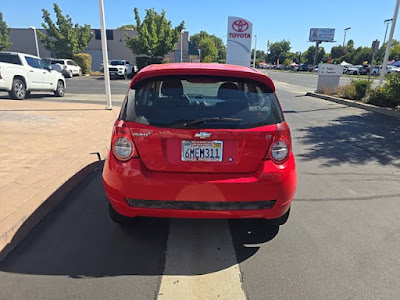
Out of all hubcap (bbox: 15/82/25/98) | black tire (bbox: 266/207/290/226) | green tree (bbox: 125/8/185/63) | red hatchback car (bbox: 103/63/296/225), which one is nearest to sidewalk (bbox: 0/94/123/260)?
red hatchback car (bbox: 103/63/296/225)

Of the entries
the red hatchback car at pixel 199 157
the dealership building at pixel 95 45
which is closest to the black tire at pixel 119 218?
the red hatchback car at pixel 199 157

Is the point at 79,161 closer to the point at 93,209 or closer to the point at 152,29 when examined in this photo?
the point at 93,209

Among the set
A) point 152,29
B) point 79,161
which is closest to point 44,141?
point 79,161

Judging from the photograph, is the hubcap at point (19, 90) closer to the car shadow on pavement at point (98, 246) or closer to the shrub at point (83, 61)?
the car shadow on pavement at point (98, 246)

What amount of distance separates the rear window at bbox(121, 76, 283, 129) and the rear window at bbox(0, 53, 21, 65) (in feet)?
38.8

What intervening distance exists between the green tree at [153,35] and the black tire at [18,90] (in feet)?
67.2

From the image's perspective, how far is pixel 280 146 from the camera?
2.71m

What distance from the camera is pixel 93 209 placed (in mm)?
3582

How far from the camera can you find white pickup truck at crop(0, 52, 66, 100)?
11609 millimetres

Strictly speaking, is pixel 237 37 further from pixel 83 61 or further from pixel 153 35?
pixel 83 61

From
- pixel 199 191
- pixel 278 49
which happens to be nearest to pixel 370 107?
pixel 199 191

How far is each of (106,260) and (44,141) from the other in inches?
163

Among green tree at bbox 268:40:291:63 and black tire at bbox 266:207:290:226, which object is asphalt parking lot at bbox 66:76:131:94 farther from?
green tree at bbox 268:40:291:63

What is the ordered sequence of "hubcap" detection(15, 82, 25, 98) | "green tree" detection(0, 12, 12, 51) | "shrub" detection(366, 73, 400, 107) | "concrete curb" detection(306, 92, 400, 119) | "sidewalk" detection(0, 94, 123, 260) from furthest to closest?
"green tree" detection(0, 12, 12, 51), "hubcap" detection(15, 82, 25, 98), "shrub" detection(366, 73, 400, 107), "concrete curb" detection(306, 92, 400, 119), "sidewalk" detection(0, 94, 123, 260)
